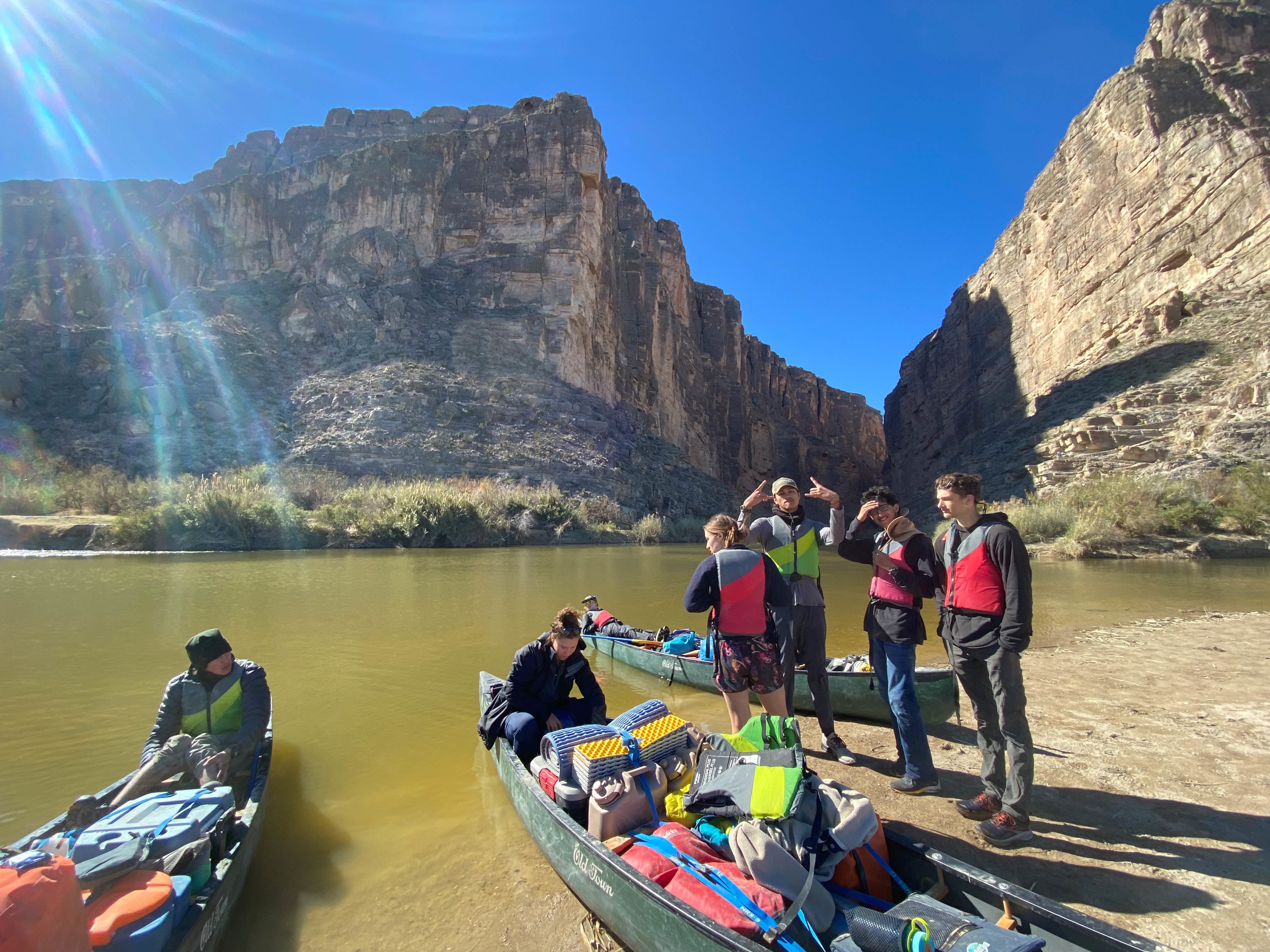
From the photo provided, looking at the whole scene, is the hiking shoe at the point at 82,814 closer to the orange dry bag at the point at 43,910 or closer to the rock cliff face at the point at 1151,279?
the orange dry bag at the point at 43,910

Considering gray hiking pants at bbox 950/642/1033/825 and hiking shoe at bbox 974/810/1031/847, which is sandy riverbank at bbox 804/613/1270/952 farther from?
gray hiking pants at bbox 950/642/1033/825

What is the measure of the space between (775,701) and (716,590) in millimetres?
862

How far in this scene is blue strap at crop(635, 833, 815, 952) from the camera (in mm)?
2084

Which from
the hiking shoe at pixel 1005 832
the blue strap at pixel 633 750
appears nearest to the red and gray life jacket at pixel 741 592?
the blue strap at pixel 633 750

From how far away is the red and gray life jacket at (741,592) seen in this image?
3748 millimetres

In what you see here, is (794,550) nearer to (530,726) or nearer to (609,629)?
(530,726)

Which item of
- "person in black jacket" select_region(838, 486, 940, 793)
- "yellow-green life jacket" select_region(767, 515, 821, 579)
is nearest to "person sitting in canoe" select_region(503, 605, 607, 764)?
"yellow-green life jacket" select_region(767, 515, 821, 579)

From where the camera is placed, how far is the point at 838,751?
433 centimetres

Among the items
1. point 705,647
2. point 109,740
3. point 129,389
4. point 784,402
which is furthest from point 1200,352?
point 784,402

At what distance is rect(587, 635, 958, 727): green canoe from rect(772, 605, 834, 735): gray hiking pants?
0.58 metres

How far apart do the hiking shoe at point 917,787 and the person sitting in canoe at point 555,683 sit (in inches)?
74.6

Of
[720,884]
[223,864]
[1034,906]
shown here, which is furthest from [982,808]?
[223,864]

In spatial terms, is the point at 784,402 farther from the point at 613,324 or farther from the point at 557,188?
the point at 557,188

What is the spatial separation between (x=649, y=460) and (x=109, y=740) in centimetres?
3576
